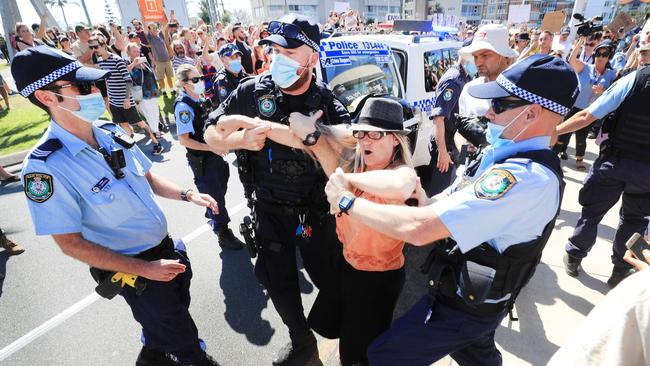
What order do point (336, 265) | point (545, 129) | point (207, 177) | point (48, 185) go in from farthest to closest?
1. point (207, 177)
2. point (336, 265)
3. point (48, 185)
4. point (545, 129)

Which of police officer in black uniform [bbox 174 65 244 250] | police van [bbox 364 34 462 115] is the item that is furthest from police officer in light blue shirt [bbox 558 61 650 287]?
police officer in black uniform [bbox 174 65 244 250]

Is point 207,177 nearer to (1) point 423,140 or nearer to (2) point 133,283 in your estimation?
(2) point 133,283

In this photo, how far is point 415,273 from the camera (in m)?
3.34

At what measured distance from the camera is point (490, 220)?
1350mm

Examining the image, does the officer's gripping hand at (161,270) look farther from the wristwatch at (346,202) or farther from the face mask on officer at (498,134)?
the face mask on officer at (498,134)

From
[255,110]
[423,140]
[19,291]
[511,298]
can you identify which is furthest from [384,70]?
[19,291]

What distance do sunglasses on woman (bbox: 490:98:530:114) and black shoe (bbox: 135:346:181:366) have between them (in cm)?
254

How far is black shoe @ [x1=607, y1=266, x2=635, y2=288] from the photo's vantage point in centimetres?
296

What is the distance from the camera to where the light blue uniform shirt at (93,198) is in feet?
5.32

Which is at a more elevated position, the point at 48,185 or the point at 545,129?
the point at 545,129

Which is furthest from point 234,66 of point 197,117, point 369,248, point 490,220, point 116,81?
point 490,220

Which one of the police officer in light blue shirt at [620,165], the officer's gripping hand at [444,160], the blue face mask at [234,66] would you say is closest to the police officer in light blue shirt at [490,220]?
the police officer in light blue shirt at [620,165]

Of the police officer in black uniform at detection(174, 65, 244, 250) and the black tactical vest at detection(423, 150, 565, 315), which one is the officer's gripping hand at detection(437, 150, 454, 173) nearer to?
the black tactical vest at detection(423, 150, 565, 315)

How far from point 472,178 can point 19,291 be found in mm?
4199
